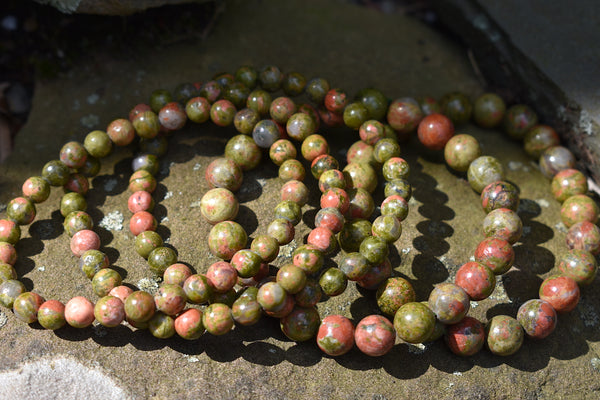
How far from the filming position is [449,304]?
1764mm

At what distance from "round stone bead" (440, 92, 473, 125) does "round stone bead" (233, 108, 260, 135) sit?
829 mm

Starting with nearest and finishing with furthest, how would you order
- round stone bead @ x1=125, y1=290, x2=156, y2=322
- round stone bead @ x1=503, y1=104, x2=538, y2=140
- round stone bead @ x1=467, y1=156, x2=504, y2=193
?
round stone bead @ x1=125, y1=290, x2=156, y2=322, round stone bead @ x1=467, y1=156, x2=504, y2=193, round stone bead @ x1=503, y1=104, x2=538, y2=140

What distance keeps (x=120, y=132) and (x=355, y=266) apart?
3.42ft

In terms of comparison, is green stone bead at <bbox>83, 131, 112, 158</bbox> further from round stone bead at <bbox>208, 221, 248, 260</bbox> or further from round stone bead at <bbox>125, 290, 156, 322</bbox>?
round stone bead at <bbox>125, 290, 156, 322</bbox>

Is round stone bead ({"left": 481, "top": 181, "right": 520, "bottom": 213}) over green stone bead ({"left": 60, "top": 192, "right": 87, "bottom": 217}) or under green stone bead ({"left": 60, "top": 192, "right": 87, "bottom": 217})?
over

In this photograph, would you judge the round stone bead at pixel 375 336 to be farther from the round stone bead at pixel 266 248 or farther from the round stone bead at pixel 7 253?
the round stone bead at pixel 7 253

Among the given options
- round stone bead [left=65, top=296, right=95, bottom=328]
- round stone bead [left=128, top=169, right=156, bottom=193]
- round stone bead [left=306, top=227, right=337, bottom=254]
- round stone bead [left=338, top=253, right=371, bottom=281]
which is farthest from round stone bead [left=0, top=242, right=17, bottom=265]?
round stone bead [left=338, top=253, right=371, bottom=281]

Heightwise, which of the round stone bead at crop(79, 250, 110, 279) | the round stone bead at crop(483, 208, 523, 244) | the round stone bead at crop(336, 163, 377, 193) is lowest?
the round stone bead at crop(79, 250, 110, 279)

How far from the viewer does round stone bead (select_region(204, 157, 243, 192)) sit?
6.80 feet

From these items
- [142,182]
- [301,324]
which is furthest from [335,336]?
[142,182]

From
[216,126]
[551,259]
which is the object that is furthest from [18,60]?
[551,259]

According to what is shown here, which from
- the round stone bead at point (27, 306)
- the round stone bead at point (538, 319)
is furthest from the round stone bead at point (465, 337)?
the round stone bead at point (27, 306)

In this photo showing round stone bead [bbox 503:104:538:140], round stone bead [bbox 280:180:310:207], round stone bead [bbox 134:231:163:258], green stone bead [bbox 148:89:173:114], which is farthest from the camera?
round stone bead [bbox 503:104:538:140]

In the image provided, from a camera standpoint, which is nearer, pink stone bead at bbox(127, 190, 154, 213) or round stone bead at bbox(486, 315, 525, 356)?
round stone bead at bbox(486, 315, 525, 356)
